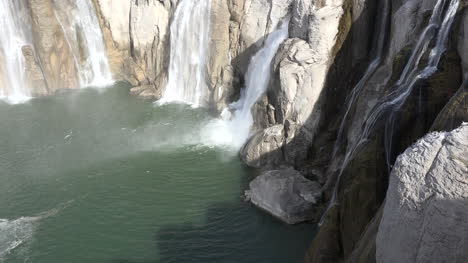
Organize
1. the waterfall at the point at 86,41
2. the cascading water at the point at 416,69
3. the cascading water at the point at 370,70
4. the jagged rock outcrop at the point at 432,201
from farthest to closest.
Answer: the waterfall at the point at 86,41, the cascading water at the point at 370,70, the cascading water at the point at 416,69, the jagged rock outcrop at the point at 432,201

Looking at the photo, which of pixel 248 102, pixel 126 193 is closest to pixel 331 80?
pixel 248 102

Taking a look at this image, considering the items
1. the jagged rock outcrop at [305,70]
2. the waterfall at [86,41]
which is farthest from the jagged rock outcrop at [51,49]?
the jagged rock outcrop at [305,70]

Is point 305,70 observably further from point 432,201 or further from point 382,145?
point 432,201

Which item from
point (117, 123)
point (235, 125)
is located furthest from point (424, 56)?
point (117, 123)

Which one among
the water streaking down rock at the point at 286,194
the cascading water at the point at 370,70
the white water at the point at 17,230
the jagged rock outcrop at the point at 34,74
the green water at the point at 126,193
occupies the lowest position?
the white water at the point at 17,230

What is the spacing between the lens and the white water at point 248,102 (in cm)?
2262

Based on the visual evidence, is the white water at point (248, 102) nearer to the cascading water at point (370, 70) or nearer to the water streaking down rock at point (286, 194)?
the water streaking down rock at point (286, 194)

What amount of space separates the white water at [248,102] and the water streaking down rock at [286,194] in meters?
4.05

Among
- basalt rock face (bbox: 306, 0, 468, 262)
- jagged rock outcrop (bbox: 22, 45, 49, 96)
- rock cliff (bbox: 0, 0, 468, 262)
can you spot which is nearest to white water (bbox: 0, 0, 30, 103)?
jagged rock outcrop (bbox: 22, 45, 49, 96)

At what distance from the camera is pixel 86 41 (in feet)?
99.5

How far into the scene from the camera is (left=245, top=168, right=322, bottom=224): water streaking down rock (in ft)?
56.1

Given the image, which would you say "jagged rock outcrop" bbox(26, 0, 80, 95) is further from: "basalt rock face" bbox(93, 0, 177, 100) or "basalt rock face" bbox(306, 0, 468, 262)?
"basalt rock face" bbox(306, 0, 468, 262)

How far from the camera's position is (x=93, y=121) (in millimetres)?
25906

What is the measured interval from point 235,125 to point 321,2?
716 cm
